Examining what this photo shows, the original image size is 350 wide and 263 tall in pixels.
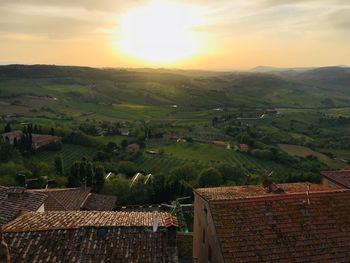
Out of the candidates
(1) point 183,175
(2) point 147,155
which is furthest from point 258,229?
(2) point 147,155

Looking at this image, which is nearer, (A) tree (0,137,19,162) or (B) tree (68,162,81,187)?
(B) tree (68,162,81,187)

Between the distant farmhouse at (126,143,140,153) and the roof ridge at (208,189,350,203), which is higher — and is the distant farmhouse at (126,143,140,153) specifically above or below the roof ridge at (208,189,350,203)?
below

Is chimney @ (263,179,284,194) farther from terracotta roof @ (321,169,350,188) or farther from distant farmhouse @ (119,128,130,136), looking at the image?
distant farmhouse @ (119,128,130,136)

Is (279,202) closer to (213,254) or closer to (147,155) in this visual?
(213,254)

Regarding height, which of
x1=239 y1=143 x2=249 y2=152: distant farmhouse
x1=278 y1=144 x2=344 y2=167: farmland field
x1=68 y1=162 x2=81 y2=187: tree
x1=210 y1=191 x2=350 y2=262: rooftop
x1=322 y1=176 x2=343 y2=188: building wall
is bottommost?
x1=278 y1=144 x2=344 y2=167: farmland field

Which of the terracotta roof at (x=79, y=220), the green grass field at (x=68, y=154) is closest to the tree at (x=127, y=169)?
the green grass field at (x=68, y=154)

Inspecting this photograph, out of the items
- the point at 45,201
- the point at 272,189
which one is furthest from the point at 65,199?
the point at 272,189

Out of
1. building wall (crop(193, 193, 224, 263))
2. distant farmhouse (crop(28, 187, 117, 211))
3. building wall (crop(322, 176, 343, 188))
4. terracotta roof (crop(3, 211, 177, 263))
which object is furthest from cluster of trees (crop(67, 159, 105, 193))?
terracotta roof (crop(3, 211, 177, 263))

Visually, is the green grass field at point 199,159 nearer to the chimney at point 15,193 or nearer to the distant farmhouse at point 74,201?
the distant farmhouse at point 74,201
